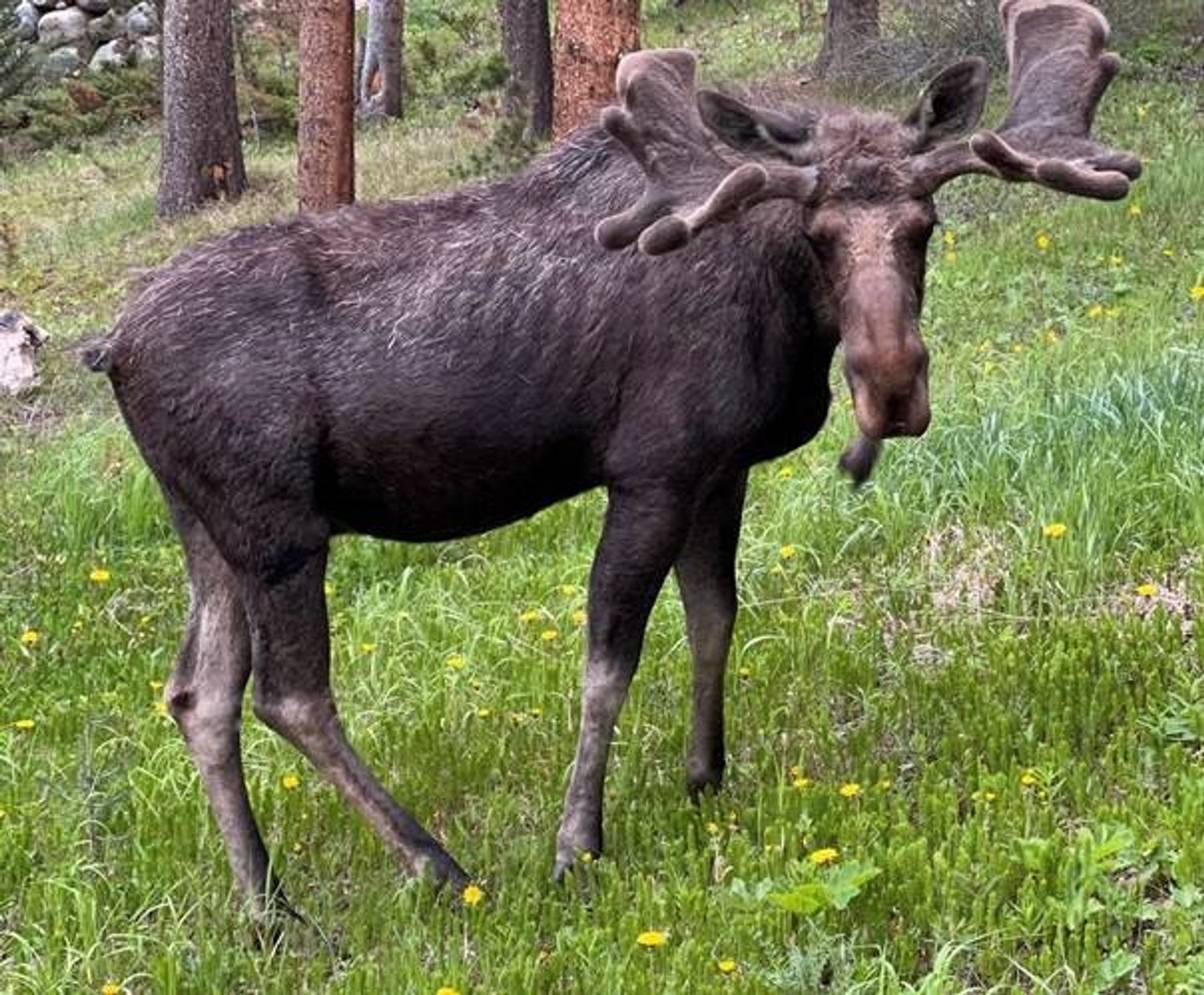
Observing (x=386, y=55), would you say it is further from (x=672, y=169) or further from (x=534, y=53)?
(x=672, y=169)

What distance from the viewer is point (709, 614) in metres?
5.45

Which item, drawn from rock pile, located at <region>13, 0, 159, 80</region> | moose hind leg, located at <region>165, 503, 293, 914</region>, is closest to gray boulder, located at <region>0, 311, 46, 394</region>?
moose hind leg, located at <region>165, 503, 293, 914</region>

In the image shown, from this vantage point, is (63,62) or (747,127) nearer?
(747,127)

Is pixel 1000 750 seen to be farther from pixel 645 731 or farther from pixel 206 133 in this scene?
pixel 206 133

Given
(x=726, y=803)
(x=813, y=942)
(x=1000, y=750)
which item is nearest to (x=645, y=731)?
(x=726, y=803)

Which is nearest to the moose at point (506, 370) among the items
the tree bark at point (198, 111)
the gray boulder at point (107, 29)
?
the tree bark at point (198, 111)

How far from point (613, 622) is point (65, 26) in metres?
32.1

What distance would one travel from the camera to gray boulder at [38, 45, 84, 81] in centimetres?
3225

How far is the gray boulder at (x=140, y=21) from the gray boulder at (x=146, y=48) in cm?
13

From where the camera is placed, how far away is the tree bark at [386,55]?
26234 millimetres

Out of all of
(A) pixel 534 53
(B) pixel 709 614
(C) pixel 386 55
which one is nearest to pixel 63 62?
(C) pixel 386 55

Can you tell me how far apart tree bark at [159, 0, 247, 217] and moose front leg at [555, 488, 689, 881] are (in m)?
15.5

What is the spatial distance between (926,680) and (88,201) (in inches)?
754

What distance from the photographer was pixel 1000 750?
5.24m
